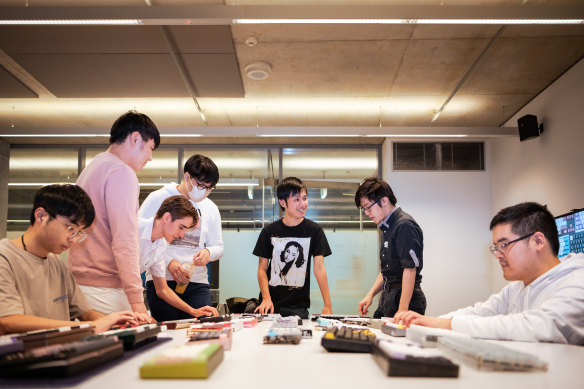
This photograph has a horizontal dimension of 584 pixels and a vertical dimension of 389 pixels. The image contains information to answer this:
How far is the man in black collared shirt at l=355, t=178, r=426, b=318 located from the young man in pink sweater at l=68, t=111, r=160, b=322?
4.37ft

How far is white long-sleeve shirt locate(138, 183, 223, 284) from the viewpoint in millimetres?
2619

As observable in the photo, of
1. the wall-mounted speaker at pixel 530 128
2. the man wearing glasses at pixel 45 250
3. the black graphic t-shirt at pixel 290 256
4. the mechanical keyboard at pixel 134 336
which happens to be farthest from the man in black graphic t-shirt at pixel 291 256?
the wall-mounted speaker at pixel 530 128

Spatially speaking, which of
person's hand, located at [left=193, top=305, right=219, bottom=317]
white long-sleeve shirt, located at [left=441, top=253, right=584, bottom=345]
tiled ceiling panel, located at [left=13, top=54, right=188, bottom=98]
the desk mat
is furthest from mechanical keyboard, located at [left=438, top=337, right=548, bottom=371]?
tiled ceiling panel, located at [left=13, top=54, right=188, bottom=98]

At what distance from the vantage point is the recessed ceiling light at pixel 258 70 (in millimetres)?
4520

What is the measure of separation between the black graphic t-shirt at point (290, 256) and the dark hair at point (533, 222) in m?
1.41

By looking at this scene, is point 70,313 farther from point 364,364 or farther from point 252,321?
point 364,364

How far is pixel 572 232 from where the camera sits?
3.79 metres

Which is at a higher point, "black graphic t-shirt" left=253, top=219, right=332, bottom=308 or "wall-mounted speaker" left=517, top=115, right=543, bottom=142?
"wall-mounted speaker" left=517, top=115, right=543, bottom=142

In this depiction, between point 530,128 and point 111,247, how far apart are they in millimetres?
4670

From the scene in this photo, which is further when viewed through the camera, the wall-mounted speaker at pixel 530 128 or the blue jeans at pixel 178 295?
the wall-mounted speaker at pixel 530 128

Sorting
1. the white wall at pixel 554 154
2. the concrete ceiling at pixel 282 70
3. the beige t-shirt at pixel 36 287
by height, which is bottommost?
the beige t-shirt at pixel 36 287

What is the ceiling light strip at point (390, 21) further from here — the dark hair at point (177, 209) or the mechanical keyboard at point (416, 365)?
the mechanical keyboard at point (416, 365)

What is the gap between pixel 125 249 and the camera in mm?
1696

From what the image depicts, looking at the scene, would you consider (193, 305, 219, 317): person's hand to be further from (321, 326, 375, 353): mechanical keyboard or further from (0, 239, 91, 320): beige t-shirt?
(321, 326, 375, 353): mechanical keyboard
